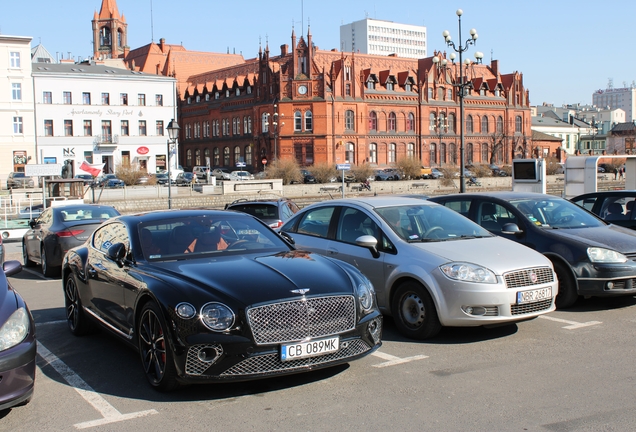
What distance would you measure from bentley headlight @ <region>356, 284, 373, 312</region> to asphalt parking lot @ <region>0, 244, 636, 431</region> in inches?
25.9

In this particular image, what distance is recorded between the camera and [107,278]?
7.06 meters

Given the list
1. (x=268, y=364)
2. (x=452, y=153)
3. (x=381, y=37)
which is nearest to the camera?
(x=268, y=364)

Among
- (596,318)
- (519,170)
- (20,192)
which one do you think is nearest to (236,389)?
(596,318)

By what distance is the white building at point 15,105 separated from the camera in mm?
67312

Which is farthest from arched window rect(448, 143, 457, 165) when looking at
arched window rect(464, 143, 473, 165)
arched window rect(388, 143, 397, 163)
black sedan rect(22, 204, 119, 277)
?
black sedan rect(22, 204, 119, 277)

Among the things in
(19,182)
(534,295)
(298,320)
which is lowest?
(534,295)

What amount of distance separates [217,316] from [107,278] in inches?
83.8

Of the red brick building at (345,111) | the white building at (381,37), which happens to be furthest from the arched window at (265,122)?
the white building at (381,37)

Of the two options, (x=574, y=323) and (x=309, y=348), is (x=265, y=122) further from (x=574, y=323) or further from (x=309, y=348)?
(x=309, y=348)

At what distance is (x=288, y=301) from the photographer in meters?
5.50

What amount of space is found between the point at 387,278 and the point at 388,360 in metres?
1.46

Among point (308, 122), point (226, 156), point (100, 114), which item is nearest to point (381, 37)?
point (226, 156)

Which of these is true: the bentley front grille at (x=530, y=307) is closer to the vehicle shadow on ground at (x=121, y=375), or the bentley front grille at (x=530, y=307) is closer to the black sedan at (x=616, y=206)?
the vehicle shadow on ground at (x=121, y=375)

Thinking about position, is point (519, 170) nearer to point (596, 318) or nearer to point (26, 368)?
point (596, 318)
